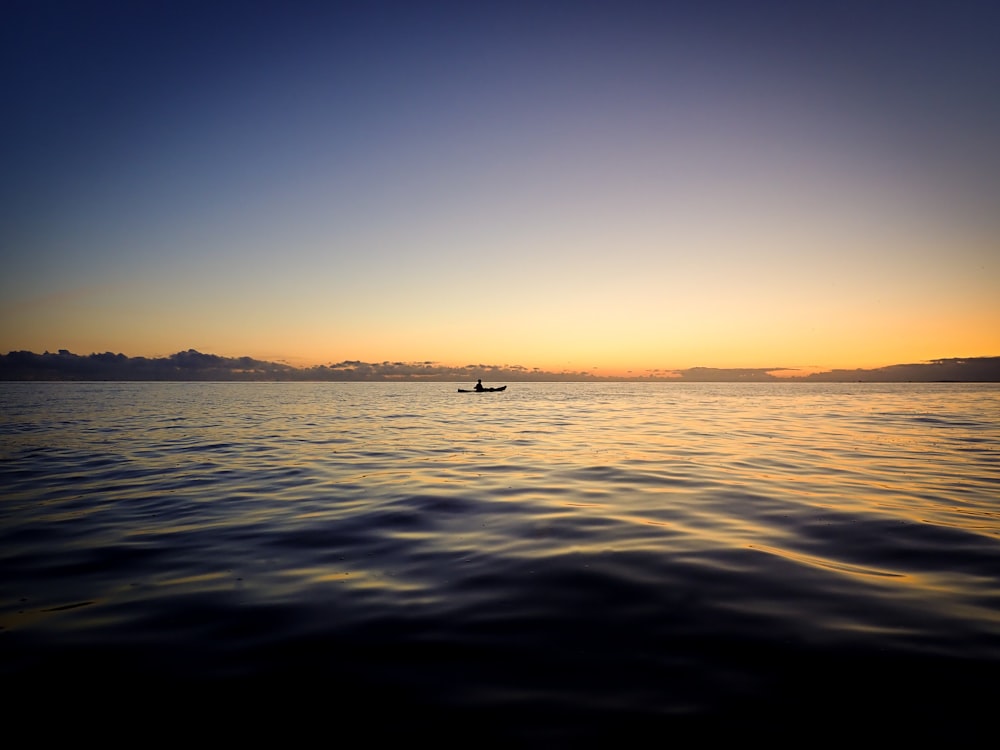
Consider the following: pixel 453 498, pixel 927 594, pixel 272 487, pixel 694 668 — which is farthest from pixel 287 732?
pixel 272 487

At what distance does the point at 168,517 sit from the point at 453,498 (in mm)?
5476

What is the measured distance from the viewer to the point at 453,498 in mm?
11594

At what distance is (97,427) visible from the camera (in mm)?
28359

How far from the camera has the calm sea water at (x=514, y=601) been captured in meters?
3.90

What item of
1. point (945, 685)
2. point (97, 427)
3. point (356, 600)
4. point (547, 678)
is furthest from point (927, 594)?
point (97, 427)

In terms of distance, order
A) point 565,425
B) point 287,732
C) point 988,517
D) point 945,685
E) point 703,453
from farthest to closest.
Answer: point 565,425 → point 703,453 → point 988,517 → point 945,685 → point 287,732

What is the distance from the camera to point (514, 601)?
5.93 m

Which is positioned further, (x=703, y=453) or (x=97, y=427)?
(x=97, y=427)

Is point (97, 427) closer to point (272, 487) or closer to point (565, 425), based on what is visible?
point (272, 487)

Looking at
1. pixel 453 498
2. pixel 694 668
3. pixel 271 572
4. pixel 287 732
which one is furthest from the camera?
pixel 453 498

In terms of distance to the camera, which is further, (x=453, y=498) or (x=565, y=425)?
(x=565, y=425)

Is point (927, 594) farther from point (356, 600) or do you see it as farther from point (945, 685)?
point (356, 600)

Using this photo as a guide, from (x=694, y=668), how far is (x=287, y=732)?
3167 mm

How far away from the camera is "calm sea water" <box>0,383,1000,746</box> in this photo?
12.8ft
